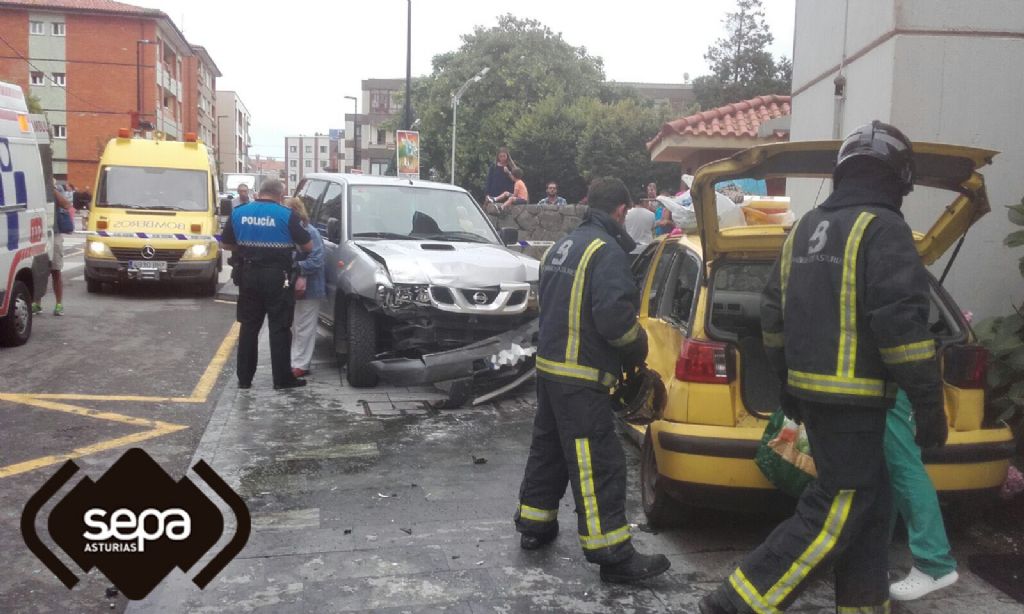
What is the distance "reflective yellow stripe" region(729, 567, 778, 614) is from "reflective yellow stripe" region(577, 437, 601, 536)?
2.34 ft

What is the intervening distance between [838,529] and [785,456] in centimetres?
66

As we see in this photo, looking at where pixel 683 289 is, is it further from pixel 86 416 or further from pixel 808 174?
Result: pixel 86 416

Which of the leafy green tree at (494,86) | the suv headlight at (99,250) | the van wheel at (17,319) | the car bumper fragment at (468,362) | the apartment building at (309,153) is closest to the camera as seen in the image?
the car bumper fragment at (468,362)

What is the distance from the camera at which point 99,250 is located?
550 inches

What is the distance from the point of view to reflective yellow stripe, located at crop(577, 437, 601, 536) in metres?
4.23

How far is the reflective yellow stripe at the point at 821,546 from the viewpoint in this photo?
348 centimetres

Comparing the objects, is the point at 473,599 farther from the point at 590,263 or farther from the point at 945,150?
the point at 945,150

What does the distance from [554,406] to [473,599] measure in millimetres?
918

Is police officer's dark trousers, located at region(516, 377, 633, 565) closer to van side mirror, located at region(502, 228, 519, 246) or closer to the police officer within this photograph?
the police officer

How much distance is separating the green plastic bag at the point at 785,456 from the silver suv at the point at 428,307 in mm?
3734

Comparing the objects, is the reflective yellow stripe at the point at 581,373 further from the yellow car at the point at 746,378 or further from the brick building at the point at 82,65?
the brick building at the point at 82,65

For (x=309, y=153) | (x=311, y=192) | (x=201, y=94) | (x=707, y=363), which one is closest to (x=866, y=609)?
(x=707, y=363)

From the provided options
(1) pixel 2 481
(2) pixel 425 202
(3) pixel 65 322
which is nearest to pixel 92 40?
(3) pixel 65 322

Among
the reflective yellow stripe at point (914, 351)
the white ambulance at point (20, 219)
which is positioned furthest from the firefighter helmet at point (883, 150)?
the white ambulance at point (20, 219)
